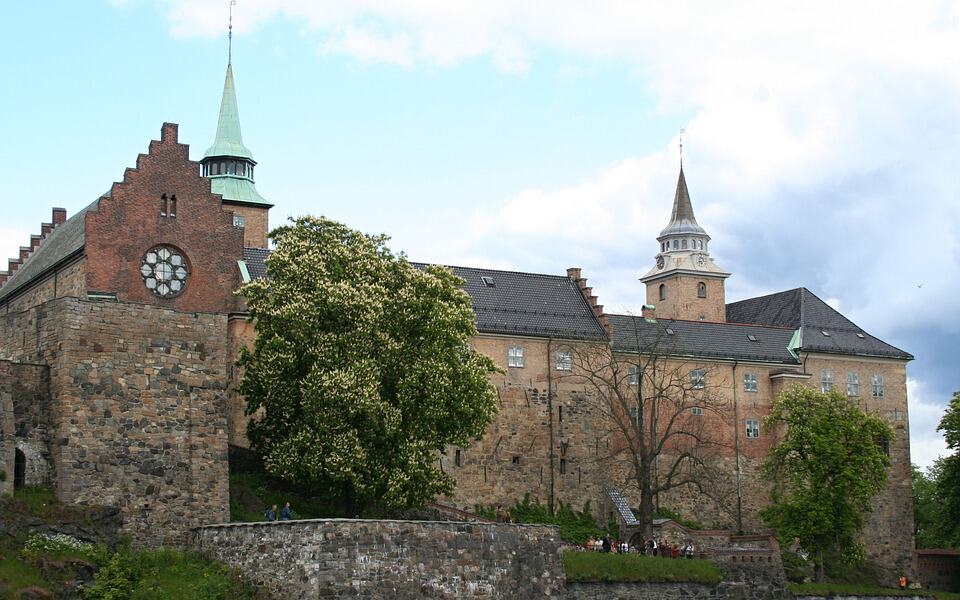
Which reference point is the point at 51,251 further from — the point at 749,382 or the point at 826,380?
the point at 826,380

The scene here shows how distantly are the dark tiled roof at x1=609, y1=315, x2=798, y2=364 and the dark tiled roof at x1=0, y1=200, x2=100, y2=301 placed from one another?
94.6 ft

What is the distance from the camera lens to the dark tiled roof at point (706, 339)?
76.4 metres

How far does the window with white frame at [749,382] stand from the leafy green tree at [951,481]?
1105 cm

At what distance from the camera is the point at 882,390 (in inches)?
3273

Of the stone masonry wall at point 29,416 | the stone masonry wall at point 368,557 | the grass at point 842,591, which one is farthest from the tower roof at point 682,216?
the stone masonry wall at point 29,416

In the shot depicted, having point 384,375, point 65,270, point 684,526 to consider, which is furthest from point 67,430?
point 684,526

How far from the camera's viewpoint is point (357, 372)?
51.0m

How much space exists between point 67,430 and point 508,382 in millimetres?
32706

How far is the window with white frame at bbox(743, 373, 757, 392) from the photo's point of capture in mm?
79250

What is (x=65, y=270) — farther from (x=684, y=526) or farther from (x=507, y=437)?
(x=684, y=526)

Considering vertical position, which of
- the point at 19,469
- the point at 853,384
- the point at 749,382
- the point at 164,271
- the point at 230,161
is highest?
the point at 230,161

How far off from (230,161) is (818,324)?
4289 centimetres

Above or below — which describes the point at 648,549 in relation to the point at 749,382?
below

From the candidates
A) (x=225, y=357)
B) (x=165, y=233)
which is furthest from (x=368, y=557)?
(x=165, y=233)
